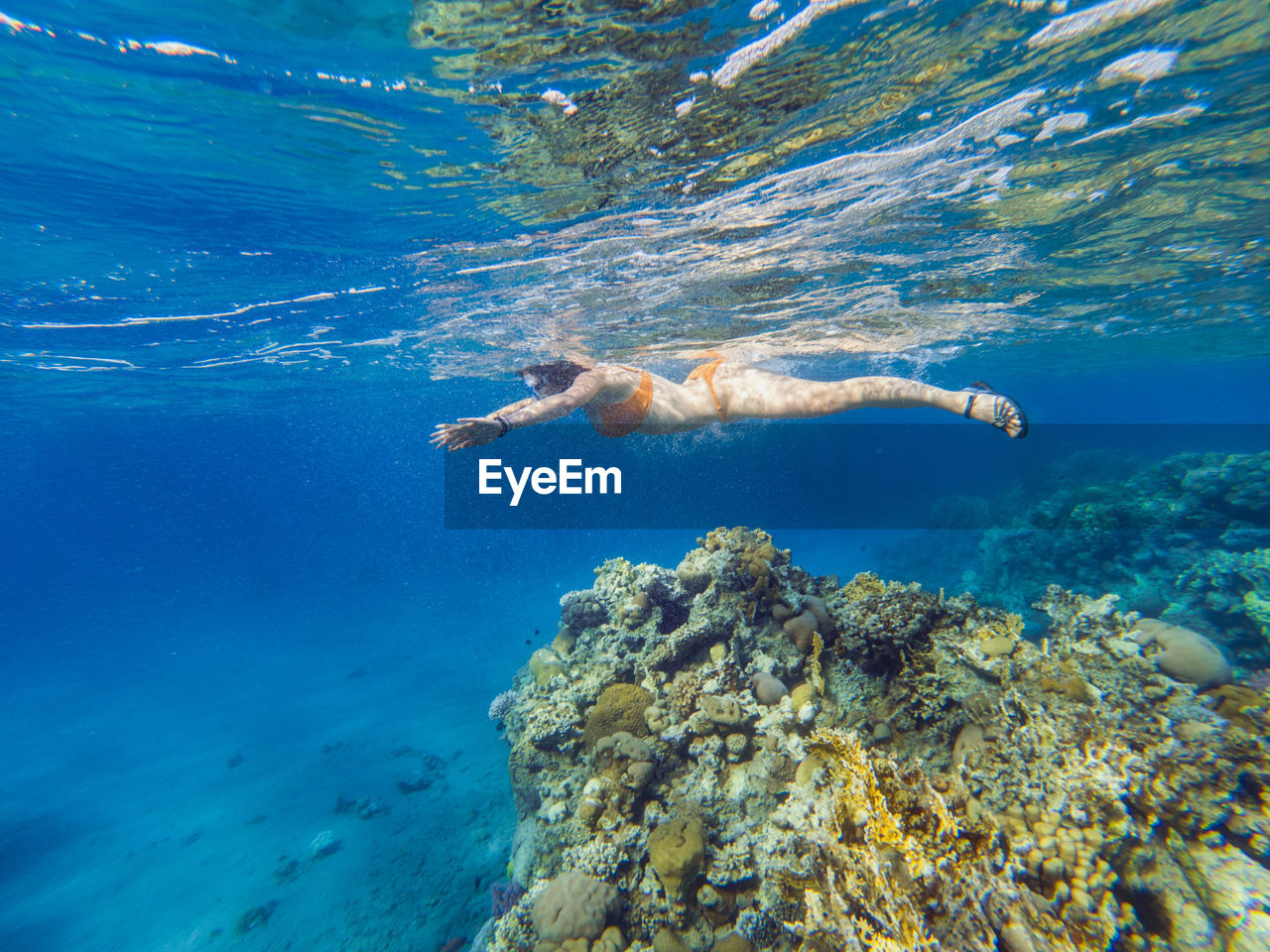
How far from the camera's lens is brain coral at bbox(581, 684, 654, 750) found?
21.8 feet

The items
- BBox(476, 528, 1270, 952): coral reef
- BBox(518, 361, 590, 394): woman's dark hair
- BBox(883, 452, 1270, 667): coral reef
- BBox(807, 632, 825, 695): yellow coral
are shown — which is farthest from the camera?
BBox(883, 452, 1270, 667): coral reef

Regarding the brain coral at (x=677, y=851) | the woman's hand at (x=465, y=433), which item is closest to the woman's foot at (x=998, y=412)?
the woman's hand at (x=465, y=433)

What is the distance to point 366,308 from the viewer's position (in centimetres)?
1388

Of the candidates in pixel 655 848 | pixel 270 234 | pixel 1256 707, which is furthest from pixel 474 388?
pixel 1256 707

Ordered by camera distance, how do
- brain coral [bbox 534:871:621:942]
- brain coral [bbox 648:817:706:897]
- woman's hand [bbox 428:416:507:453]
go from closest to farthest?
1. woman's hand [bbox 428:416:507:453]
2. brain coral [bbox 534:871:621:942]
3. brain coral [bbox 648:817:706:897]

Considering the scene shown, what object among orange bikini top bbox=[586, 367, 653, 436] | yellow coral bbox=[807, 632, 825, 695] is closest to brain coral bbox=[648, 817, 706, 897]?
yellow coral bbox=[807, 632, 825, 695]

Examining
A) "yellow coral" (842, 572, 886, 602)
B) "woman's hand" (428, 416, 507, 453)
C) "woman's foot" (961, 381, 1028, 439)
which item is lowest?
"yellow coral" (842, 572, 886, 602)

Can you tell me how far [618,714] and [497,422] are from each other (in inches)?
185

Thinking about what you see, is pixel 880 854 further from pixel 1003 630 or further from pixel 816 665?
pixel 1003 630

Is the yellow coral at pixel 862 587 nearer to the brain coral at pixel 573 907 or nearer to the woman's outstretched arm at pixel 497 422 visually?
the brain coral at pixel 573 907

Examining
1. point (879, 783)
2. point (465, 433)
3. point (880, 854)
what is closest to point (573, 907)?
point (880, 854)

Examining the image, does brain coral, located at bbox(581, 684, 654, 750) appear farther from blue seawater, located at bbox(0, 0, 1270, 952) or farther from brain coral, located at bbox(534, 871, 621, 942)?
blue seawater, located at bbox(0, 0, 1270, 952)

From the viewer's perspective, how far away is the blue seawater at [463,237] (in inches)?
216

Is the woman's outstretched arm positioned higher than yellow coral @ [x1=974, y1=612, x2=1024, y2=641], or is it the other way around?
the woman's outstretched arm
